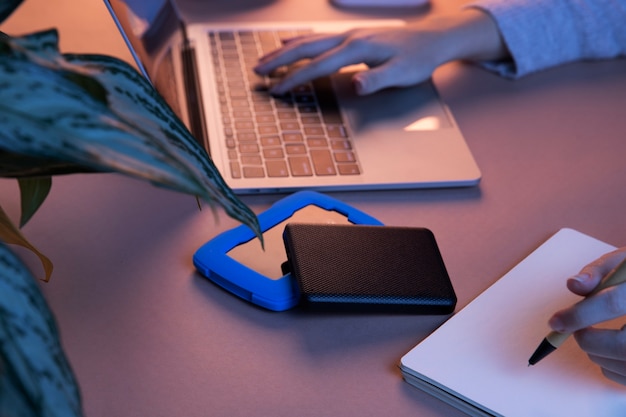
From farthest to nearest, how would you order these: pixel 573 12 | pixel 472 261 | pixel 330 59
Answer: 1. pixel 573 12
2. pixel 330 59
3. pixel 472 261

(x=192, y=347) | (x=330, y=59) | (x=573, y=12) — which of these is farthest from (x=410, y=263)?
(x=573, y=12)

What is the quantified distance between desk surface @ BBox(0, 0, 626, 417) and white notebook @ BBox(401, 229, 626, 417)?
0.06ft

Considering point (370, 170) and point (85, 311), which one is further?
point (370, 170)

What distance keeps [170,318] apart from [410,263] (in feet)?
0.63

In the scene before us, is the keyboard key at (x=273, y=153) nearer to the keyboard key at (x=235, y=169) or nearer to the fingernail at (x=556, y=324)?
the keyboard key at (x=235, y=169)

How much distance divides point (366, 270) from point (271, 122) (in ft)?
0.84

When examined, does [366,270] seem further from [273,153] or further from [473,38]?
[473,38]

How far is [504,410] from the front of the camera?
518 mm

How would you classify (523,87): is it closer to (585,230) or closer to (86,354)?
(585,230)

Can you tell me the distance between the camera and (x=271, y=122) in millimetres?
790

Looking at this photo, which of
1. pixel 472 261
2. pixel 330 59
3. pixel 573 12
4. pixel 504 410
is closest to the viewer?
pixel 504 410

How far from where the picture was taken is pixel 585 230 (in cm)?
70

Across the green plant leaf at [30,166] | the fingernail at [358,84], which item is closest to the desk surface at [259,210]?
the fingernail at [358,84]

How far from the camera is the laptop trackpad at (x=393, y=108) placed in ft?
2.63
